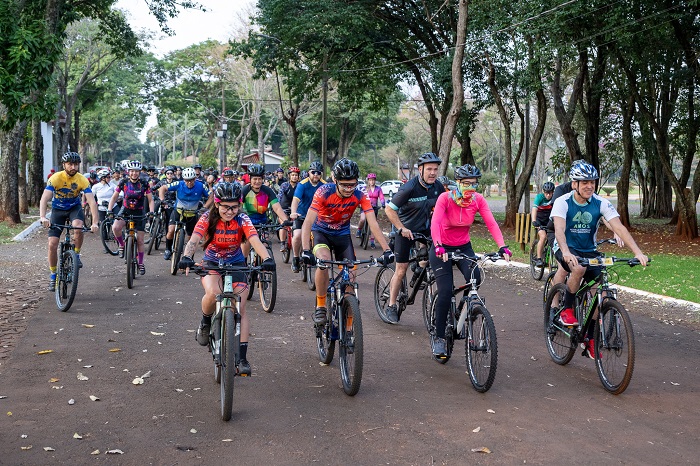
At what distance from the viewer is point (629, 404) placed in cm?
664

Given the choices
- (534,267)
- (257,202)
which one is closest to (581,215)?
(257,202)

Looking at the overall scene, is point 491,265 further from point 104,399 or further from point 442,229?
point 104,399

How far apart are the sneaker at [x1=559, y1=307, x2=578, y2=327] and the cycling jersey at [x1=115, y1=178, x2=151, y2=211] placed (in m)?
8.68

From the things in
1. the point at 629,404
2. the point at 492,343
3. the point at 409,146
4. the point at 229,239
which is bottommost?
the point at 629,404

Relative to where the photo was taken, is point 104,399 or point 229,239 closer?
point 104,399

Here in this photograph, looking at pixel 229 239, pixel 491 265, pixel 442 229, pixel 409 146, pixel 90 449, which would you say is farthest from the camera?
pixel 409 146

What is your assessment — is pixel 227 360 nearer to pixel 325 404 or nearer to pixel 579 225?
pixel 325 404

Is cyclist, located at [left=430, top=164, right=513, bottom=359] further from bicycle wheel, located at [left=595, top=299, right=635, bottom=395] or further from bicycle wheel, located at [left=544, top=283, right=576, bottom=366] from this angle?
bicycle wheel, located at [left=595, top=299, right=635, bottom=395]

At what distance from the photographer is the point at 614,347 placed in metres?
6.93

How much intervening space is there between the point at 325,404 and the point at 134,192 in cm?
883

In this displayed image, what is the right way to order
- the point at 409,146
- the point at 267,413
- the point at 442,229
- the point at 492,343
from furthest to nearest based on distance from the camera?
the point at 409,146 < the point at 442,229 < the point at 492,343 < the point at 267,413

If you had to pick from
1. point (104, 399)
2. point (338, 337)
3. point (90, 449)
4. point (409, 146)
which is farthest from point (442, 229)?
point (409, 146)

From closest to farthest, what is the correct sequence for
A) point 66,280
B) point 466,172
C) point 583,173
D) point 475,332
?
point 475,332 → point 583,173 → point 466,172 → point 66,280

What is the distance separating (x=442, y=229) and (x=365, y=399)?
2162 millimetres
